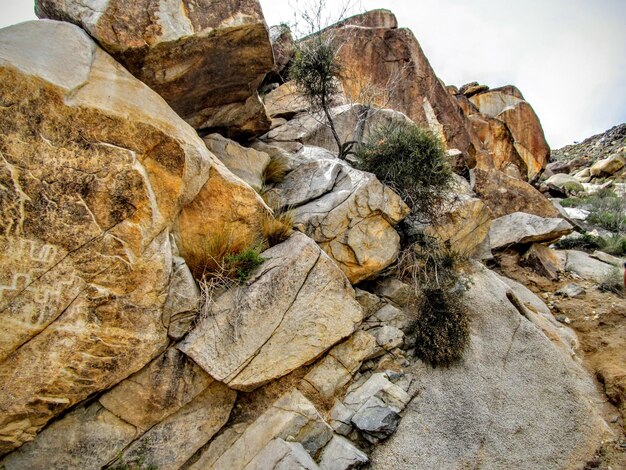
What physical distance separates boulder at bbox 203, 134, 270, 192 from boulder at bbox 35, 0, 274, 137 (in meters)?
0.42

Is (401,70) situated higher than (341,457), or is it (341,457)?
(401,70)

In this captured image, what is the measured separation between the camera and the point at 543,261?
24.1 ft

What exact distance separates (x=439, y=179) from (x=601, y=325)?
3677 mm

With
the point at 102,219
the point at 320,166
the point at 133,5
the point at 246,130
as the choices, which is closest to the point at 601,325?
the point at 320,166

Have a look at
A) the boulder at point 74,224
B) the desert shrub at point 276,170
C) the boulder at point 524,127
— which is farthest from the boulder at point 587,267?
the boulder at point 524,127

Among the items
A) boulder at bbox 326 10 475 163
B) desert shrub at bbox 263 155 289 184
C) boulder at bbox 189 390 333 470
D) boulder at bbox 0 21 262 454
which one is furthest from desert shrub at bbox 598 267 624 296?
boulder at bbox 0 21 262 454

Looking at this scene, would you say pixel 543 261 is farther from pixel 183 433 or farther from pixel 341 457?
pixel 183 433

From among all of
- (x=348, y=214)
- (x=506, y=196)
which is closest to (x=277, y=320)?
(x=348, y=214)

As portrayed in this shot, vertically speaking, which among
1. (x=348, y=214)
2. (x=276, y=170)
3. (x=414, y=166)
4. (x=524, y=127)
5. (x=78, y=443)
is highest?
(x=524, y=127)

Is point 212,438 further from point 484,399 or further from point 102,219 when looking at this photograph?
point 484,399

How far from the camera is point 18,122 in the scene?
284 centimetres

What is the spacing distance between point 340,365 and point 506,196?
733 cm

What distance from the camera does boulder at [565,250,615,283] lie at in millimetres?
7113

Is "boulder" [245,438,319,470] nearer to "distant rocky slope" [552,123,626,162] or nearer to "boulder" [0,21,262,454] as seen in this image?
"boulder" [0,21,262,454]
